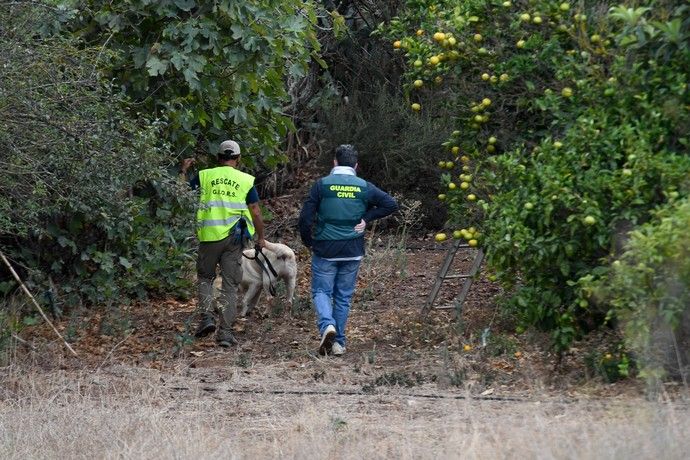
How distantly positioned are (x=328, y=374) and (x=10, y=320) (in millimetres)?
3034

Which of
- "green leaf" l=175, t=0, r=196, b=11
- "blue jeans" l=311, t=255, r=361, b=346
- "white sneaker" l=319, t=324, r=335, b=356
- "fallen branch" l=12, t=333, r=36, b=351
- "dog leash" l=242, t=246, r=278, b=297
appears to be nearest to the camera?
"fallen branch" l=12, t=333, r=36, b=351

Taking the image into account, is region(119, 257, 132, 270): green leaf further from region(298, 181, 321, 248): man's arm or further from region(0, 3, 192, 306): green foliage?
region(298, 181, 321, 248): man's arm

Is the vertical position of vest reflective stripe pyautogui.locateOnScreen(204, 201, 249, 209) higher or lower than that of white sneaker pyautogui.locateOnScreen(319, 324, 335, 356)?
higher

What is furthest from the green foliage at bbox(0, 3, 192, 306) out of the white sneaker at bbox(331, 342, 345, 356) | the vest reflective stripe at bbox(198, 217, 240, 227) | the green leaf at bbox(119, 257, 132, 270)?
the white sneaker at bbox(331, 342, 345, 356)

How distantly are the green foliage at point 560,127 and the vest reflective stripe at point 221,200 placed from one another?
2.40 meters

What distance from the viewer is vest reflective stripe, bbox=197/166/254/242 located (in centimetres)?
1103

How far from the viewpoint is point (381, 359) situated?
10398 millimetres

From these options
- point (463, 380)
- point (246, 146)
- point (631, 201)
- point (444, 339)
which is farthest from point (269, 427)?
point (246, 146)

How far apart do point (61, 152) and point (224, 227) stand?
2.34 m

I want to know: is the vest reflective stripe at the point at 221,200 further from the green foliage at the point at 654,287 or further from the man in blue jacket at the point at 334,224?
the green foliage at the point at 654,287

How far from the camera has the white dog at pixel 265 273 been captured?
1240 cm

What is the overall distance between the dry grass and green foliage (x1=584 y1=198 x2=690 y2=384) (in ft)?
1.39

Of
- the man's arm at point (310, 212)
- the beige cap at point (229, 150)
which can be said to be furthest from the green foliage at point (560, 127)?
the beige cap at point (229, 150)

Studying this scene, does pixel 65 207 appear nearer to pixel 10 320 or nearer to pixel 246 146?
pixel 10 320
